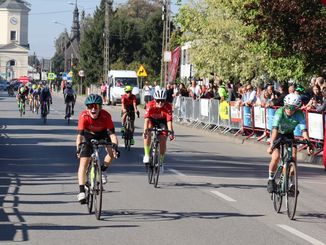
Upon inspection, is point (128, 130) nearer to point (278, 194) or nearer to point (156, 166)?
point (156, 166)

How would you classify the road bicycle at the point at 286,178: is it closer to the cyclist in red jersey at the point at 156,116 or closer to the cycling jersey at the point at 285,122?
the cycling jersey at the point at 285,122

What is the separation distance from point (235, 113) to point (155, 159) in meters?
16.2

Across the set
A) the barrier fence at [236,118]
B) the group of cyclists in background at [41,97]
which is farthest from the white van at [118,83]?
the barrier fence at [236,118]

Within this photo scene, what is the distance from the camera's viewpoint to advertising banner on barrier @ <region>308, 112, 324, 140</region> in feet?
79.0

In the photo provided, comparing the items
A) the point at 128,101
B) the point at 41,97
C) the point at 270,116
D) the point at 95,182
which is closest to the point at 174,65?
the point at 41,97

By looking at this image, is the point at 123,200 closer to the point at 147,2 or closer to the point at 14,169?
the point at 14,169

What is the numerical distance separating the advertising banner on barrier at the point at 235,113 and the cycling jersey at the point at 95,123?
766 inches

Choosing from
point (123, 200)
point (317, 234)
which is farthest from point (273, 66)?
point (317, 234)

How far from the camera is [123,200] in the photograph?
47.5 feet

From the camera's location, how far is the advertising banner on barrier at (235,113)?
3241cm

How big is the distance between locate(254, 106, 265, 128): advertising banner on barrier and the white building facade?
158m

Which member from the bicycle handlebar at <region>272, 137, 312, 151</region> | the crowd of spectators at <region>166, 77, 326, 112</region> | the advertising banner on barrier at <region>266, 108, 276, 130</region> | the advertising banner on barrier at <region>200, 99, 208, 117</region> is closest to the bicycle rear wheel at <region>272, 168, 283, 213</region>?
the bicycle handlebar at <region>272, 137, 312, 151</region>

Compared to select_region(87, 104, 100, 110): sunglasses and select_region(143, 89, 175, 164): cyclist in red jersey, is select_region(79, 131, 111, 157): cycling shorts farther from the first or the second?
select_region(143, 89, 175, 164): cyclist in red jersey

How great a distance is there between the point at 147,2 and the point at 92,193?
4763 inches
